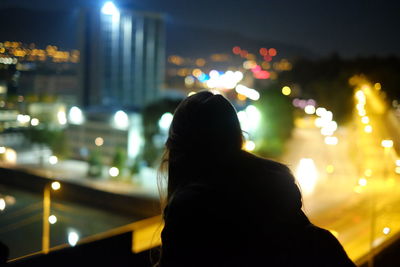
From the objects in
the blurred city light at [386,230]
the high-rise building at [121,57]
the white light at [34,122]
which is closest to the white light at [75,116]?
the white light at [34,122]

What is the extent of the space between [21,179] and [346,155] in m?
12.2

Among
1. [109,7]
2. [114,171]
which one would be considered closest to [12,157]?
[114,171]

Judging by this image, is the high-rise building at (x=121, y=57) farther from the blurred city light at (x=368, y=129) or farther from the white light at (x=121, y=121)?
Result: the blurred city light at (x=368, y=129)

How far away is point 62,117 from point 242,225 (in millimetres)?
19388

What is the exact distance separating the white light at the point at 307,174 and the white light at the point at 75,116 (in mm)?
9060

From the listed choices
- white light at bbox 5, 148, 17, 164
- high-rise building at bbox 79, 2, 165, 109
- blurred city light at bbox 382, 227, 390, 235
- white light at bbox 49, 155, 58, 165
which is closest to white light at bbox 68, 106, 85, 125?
white light at bbox 49, 155, 58, 165

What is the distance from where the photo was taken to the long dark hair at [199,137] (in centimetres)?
70

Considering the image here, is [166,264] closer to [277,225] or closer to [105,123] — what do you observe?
[277,225]

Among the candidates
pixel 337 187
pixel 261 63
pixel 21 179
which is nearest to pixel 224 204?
pixel 21 179

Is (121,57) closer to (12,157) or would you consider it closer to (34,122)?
(34,122)

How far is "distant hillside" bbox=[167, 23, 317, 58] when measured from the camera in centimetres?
2523

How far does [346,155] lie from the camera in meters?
16.2

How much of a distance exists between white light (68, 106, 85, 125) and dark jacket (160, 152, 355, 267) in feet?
62.6

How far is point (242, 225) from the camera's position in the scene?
0.64 m
